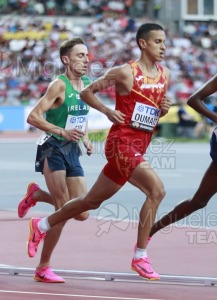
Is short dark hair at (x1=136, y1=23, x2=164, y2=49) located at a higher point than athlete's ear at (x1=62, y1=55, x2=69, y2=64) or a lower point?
higher

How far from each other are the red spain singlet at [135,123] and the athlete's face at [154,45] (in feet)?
0.51

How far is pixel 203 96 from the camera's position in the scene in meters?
8.39

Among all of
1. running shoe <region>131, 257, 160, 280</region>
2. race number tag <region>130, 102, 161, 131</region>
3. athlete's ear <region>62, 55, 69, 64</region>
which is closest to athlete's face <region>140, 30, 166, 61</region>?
race number tag <region>130, 102, 161, 131</region>

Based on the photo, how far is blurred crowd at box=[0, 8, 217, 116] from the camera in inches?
1334

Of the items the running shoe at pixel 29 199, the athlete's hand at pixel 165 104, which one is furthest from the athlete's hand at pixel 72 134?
the running shoe at pixel 29 199

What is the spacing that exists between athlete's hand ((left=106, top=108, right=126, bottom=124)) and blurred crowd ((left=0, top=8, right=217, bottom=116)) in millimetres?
21364

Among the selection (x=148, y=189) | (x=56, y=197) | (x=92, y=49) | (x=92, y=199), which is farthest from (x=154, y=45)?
(x=92, y=49)

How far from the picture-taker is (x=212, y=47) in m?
43.8

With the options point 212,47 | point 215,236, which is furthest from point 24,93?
point 215,236

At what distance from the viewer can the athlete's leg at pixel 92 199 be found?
320 inches

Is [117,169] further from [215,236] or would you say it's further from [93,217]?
[93,217]

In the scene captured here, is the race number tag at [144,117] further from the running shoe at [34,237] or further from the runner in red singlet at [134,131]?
the running shoe at [34,237]

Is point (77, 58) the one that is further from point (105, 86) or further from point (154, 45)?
point (154, 45)

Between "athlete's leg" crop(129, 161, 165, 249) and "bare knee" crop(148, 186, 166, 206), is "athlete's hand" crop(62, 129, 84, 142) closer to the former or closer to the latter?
"athlete's leg" crop(129, 161, 165, 249)
